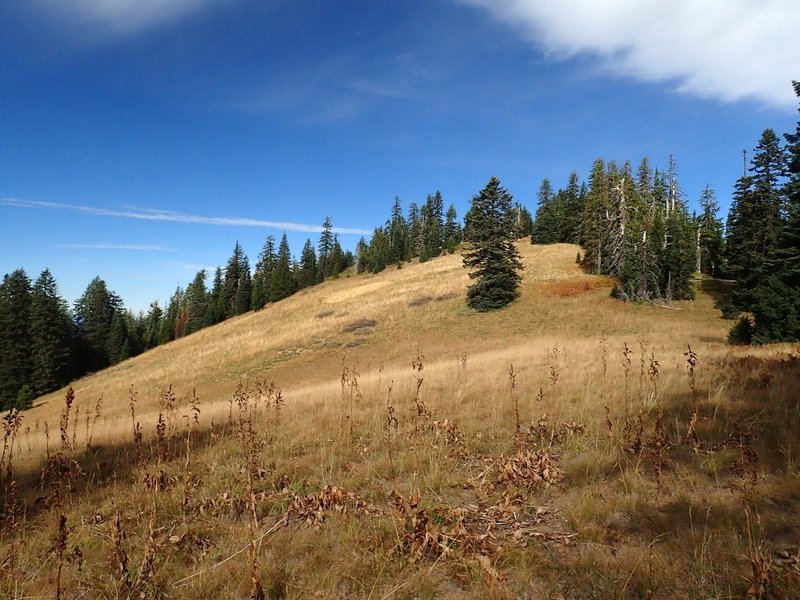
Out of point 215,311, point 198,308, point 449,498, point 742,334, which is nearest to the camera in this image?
point 449,498

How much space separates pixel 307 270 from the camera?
81000mm

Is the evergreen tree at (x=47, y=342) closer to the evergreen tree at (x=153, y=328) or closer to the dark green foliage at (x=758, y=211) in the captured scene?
the evergreen tree at (x=153, y=328)

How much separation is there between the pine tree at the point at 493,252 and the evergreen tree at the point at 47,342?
46.2m

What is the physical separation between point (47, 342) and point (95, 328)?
16.9 m

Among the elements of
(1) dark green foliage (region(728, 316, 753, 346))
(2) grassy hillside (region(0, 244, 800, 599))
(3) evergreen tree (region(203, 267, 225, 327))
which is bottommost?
(2) grassy hillside (region(0, 244, 800, 599))

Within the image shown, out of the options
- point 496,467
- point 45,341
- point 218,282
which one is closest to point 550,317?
point 496,467

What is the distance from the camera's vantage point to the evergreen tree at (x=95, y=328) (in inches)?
2362

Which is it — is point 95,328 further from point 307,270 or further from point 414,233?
point 414,233

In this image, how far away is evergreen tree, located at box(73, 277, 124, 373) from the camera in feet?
197

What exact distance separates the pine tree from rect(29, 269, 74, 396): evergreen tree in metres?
46.2

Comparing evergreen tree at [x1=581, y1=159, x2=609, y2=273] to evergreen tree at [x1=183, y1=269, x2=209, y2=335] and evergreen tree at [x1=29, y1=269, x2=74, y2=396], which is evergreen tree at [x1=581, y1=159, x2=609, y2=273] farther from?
evergreen tree at [x1=183, y1=269, x2=209, y2=335]

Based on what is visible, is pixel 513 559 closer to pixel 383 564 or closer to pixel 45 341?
pixel 383 564

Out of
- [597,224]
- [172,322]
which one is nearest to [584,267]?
[597,224]

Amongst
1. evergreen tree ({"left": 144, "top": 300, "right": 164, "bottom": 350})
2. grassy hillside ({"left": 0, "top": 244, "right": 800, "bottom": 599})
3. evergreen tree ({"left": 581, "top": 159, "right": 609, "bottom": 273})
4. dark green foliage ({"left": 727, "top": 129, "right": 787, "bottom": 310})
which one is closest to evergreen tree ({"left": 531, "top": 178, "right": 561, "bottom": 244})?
evergreen tree ({"left": 581, "top": 159, "right": 609, "bottom": 273})
